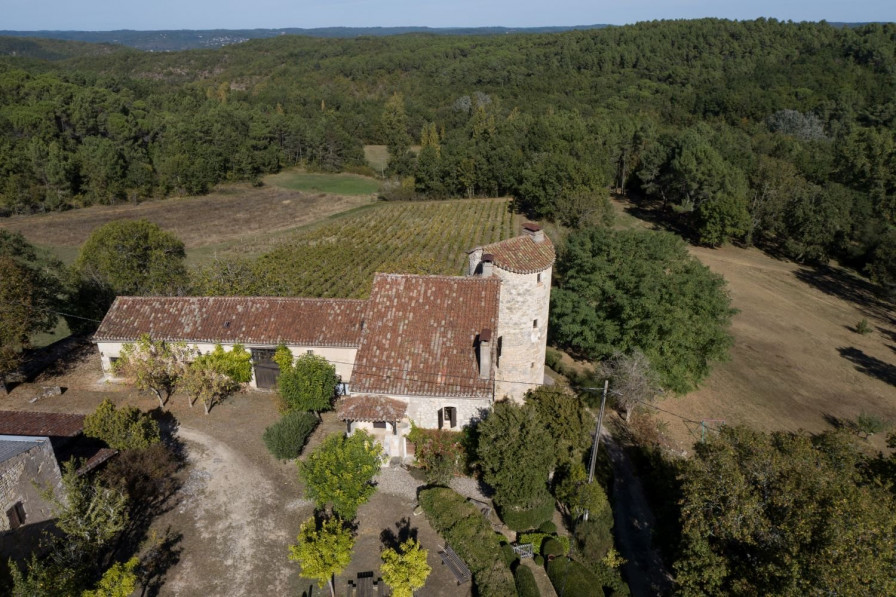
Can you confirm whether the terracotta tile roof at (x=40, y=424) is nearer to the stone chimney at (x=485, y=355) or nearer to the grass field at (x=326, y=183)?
the stone chimney at (x=485, y=355)

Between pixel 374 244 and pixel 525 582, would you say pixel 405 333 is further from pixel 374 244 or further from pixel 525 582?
pixel 374 244

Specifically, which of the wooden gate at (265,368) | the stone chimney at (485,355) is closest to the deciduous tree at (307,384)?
the wooden gate at (265,368)

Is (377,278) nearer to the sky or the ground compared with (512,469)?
nearer to the sky

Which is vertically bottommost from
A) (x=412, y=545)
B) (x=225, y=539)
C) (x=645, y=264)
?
(x=225, y=539)

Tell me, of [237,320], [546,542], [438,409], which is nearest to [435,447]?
[438,409]

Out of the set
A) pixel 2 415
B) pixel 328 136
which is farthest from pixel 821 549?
pixel 328 136

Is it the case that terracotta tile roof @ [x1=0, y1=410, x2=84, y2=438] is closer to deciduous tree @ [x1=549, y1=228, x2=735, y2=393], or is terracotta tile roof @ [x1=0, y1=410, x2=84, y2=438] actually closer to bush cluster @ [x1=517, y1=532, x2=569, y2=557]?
bush cluster @ [x1=517, y1=532, x2=569, y2=557]

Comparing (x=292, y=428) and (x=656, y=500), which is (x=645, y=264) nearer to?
(x=656, y=500)
